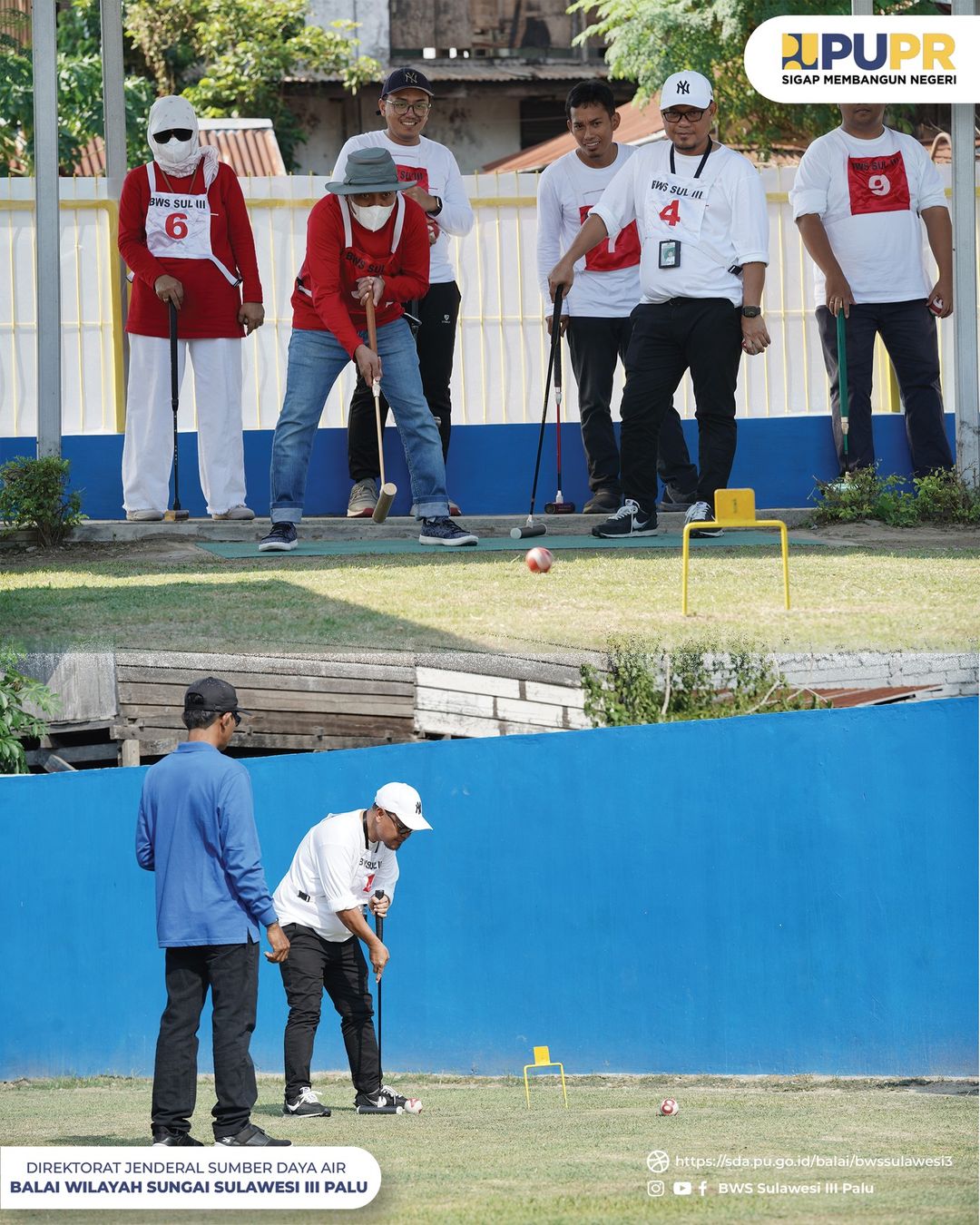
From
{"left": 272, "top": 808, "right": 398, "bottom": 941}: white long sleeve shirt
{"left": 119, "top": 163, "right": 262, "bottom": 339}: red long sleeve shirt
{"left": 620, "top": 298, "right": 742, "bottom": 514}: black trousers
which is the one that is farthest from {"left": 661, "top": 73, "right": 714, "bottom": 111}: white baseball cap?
{"left": 272, "top": 808, "right": 398, "bottom": 941}: white long sleeve shirt

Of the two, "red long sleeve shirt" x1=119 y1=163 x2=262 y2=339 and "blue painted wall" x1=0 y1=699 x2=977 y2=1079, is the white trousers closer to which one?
"red long sleeve shirt" x1=119 y1=163 x2=262 y2=339

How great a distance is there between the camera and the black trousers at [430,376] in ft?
30.8

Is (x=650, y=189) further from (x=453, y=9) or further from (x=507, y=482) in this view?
(x=453, y=9)

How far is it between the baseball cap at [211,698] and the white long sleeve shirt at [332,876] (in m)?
1.10

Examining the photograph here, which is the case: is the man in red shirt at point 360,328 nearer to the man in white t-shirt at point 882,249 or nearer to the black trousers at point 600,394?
the black trousers at point 600,394

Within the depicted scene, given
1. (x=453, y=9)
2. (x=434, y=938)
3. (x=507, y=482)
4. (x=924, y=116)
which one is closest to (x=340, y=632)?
(x=434, y=938)

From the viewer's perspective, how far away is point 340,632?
6.64 metres

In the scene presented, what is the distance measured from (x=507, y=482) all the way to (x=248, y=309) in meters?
1.86

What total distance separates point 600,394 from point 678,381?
110 cm

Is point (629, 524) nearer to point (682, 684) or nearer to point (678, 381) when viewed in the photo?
point (678, 381)

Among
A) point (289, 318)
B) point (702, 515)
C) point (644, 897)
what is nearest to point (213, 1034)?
point (644, 897)

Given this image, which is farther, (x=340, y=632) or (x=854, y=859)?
(x=854, y=859)

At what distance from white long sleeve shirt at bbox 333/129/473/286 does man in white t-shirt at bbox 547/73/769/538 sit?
46.9 inches

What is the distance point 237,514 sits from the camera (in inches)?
359
